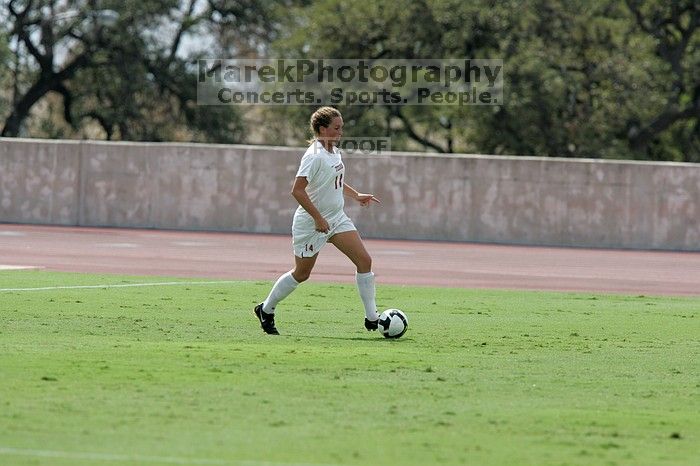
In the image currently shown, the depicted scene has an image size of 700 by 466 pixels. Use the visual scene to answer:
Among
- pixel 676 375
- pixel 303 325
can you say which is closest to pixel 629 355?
pixel 676 375

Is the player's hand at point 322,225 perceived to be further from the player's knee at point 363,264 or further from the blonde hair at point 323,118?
the blonde hair at point 323,118

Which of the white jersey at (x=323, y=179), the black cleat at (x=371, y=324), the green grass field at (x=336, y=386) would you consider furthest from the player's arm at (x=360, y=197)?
the green grass field at (x=336, y=386)

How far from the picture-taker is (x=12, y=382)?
859 centimetres

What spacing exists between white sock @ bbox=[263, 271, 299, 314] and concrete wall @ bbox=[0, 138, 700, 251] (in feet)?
60.6

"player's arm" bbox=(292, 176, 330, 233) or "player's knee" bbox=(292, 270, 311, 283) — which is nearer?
"player's arm" bbox=(292, 176, 330, 233)

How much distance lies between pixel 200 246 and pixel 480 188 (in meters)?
7.01

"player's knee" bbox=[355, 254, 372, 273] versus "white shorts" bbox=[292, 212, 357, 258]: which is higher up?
"white shorts" bbox=[292, 212, 357, 258]

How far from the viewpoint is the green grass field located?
22.5ft

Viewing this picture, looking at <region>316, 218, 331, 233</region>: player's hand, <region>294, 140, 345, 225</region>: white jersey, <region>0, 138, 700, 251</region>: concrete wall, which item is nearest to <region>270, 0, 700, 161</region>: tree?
<region>0, 138, 700, 251</region>: concrete wall

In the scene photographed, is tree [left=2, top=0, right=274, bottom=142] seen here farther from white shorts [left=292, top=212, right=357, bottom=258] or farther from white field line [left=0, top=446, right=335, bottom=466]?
white field line [left=0, top=446, right=335, bottom=466]

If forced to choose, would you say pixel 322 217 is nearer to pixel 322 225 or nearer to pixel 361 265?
pixel 322 225

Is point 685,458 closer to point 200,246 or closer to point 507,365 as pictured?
point 507,365

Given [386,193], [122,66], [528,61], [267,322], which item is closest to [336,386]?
[267,322]

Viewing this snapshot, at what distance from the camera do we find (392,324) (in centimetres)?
1187
